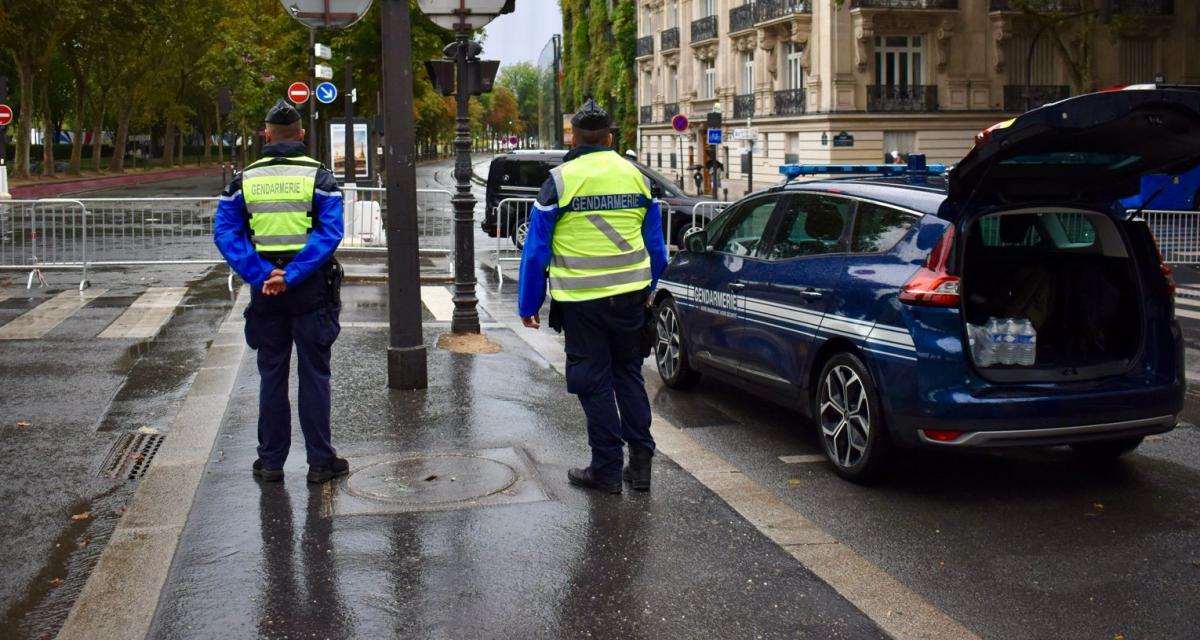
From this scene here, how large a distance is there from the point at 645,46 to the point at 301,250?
2488 inches

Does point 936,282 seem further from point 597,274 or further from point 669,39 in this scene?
point 669,39

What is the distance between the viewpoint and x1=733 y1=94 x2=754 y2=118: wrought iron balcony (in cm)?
5259

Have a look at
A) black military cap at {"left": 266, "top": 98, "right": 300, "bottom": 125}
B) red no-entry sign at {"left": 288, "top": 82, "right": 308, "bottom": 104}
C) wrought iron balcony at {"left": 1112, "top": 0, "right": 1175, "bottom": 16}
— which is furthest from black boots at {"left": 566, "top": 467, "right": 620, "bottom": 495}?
wrought iron balcony at {"left": 1112, "top": 0, "right": 1175, "bottom": 16}

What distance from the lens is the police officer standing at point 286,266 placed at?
611 centimetres

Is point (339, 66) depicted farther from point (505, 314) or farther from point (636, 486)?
point (636, 486)

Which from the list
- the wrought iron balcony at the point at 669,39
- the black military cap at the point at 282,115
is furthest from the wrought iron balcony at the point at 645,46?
the black military cap at the point at 282,115

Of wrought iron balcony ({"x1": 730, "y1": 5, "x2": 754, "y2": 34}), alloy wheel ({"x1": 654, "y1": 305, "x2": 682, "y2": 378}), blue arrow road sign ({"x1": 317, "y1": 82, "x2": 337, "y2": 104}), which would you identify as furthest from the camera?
wrought iron balcony ({"x1": 730, "y1": 5, "x2": 754, "y2": 34})

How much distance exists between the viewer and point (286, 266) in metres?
6.10

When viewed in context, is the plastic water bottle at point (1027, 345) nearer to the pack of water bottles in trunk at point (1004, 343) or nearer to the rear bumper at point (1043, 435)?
the pack of water bottles in trunk at point (1004, 343)

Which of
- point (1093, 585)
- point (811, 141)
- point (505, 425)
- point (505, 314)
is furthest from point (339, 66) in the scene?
point (1093, 585)

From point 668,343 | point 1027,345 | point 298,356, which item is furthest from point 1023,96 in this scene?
point 298,356

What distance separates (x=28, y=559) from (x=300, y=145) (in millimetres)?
2254

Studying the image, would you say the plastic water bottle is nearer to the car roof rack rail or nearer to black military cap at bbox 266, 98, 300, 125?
the car roof rack rail

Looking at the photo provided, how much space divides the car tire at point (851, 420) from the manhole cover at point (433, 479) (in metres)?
1.67
